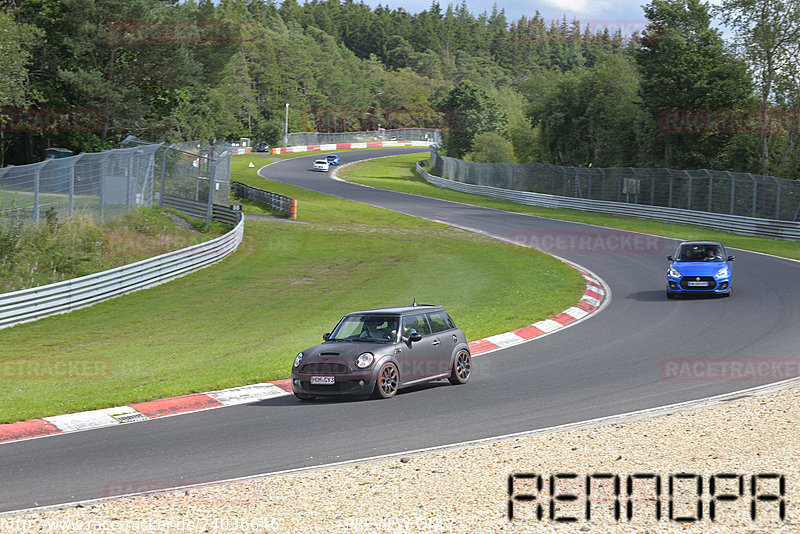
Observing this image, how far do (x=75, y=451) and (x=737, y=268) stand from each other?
24733 mm

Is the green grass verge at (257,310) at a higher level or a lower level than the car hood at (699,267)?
lower

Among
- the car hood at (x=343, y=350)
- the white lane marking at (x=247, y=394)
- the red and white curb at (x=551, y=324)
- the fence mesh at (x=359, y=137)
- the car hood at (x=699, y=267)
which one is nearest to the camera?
the car hood at (x=343, y=350)

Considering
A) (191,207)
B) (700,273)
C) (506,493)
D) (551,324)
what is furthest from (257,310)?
(191,207)

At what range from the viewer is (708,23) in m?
57.8

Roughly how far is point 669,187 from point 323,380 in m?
39.9

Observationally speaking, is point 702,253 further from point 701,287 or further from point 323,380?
point 323,380

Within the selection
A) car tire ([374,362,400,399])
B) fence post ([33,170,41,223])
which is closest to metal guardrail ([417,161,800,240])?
car tire ([374,362,400,399])

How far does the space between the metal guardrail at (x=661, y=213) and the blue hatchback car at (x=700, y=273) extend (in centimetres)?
1758

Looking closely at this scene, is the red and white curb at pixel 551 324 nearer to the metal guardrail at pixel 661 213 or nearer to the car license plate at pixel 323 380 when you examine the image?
the car license plate at pixel 323 380

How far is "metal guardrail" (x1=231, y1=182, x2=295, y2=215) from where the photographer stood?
49600 mm

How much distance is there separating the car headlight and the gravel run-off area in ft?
11.4

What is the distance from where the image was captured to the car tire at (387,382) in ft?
41.6

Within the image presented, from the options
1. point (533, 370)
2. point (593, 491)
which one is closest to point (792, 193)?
point (533, 370)

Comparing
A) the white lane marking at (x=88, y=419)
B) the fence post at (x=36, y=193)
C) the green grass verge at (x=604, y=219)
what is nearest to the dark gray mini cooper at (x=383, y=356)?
the white lane marking at (x=88, y=419)
